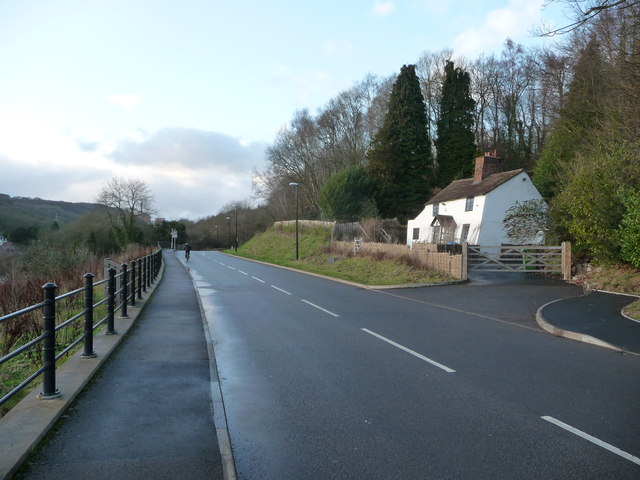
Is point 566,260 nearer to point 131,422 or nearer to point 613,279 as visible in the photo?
point 613,279

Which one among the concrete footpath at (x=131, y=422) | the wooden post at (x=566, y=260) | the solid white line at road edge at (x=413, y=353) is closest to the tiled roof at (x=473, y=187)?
the wooden post at (x=566, y=260)

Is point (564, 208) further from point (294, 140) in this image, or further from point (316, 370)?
point (294, 140)

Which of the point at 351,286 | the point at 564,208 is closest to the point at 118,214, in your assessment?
the point at 351,286

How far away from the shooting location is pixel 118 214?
66.1m

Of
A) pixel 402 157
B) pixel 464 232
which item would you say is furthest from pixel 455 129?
pixel 464 232

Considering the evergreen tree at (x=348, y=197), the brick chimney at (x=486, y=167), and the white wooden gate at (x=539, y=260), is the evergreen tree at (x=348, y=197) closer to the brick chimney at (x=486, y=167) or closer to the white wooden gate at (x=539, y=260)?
the brick chimney at (x=486, y=167)

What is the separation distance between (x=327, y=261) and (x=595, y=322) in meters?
27.1

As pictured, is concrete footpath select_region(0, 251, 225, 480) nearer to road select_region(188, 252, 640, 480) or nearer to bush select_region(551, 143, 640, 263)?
road select_region(188, 252, 640, 480)

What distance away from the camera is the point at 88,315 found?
719 cm

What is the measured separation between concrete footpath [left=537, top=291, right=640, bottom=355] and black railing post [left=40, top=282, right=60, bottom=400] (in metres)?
9.14

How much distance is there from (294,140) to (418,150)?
2029 centimetres

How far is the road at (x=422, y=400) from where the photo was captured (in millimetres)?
4336

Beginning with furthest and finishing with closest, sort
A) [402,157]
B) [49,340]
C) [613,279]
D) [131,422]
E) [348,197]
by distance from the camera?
[402,157]
[348,197]
[613,279]
[49,340]
[131,422]

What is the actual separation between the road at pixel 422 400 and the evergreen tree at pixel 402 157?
39.8m
